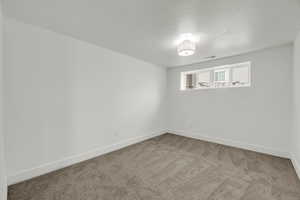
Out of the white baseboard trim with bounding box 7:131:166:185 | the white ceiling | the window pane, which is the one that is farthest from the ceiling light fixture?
the white baseboard trim with bounding box 7:131:166:185

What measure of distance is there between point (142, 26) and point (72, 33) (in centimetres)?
124

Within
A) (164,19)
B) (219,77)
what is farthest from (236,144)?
(164,19)

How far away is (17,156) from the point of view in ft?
5.78

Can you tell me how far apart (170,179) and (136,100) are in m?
2.08

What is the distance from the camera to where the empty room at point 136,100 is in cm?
158

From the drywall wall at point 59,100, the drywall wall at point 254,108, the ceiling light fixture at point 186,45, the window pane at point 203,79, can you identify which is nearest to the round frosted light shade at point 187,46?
the ceiling light fixture at point 186,45

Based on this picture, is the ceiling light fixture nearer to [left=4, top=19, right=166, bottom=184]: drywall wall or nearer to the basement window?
[left=4, top=19, right=166, bottom=184]: drywall wall

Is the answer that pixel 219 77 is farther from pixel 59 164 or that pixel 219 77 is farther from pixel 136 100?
pixel 59 164

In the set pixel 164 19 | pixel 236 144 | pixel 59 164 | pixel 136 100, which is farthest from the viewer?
pixel 136 100

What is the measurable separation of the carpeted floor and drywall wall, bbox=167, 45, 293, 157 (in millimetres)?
417

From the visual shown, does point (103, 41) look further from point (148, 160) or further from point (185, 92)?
point (185, 92)

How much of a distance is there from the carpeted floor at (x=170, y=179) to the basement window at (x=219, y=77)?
1.77 meters

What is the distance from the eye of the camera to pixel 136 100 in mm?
3434

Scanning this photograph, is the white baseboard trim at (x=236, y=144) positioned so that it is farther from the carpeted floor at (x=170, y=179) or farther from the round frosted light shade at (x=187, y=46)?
the round frosted light shade at (x=187, y=46)
